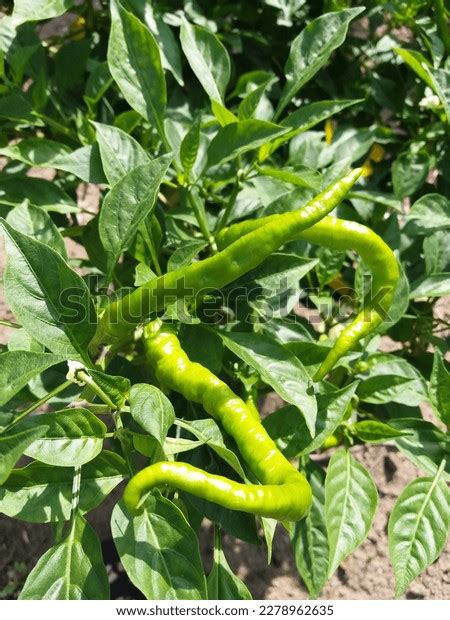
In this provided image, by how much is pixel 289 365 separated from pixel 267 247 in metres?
0.26

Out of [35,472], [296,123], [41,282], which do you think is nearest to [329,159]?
[296,123]

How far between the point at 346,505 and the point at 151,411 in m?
0.60

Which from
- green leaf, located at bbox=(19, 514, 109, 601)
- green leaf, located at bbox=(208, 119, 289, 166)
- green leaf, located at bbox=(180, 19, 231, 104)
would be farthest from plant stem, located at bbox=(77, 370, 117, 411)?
green leaf, located at bbox=(180, 19, 231, 104)

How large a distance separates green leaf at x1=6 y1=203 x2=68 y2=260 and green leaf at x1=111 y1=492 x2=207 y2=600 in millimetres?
617

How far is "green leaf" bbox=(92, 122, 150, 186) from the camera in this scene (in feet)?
4.80

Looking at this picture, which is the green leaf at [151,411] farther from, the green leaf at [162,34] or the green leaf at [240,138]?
the green leaf at [162,34]

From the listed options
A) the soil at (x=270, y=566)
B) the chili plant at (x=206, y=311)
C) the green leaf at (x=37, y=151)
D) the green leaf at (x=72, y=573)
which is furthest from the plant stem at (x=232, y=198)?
the soil at (x=270, y=566)

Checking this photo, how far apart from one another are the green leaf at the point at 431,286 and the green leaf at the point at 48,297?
0.94 m

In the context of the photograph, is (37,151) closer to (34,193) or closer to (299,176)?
(34,193)

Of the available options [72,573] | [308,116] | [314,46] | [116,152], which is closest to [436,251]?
[308,116]

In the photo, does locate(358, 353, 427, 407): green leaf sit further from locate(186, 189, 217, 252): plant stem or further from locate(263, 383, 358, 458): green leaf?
locate(186, 189, 217, 252): plant stem

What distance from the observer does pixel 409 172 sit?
1.88 metres

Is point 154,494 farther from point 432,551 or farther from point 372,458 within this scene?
point 372,458

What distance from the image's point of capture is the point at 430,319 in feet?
6.82
